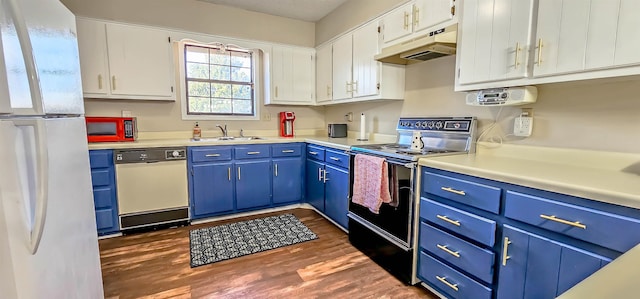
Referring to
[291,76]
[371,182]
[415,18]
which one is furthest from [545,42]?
[291,76]

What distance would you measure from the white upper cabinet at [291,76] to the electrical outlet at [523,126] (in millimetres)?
2470

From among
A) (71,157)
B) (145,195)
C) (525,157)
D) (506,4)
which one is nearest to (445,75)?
(506,4)

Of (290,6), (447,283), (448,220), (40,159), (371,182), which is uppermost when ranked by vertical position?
(290,6)

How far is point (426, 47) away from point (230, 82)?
8.24ft

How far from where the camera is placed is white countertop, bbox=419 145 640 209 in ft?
3.56

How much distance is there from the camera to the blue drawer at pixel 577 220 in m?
1.01

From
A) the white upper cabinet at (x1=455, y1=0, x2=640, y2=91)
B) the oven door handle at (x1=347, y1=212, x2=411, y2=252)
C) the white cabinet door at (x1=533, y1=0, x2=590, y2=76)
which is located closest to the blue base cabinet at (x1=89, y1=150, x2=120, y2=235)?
the oven door handle at (x1=347, y1=212, x2=411, y2=252)

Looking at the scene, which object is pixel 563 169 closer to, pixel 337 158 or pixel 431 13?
pixel 431 13

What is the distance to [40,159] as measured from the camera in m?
0.95

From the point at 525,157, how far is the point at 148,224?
323 centimetres

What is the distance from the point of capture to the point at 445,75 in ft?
7.78

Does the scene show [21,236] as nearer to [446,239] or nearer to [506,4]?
[446,239]

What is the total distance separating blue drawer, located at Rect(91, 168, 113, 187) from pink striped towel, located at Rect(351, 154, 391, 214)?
2227 millimetres

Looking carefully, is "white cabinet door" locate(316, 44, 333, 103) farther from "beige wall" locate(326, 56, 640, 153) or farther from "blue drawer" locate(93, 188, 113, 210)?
"blue drawer" locate(93, 188, 113, 210)
